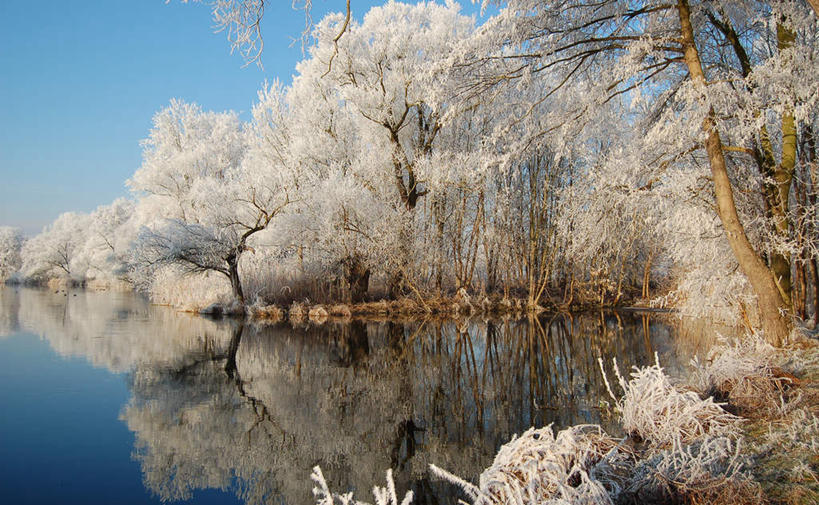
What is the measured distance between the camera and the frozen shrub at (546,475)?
2430 mm

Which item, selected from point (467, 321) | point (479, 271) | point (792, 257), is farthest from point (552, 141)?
point (479, 271)

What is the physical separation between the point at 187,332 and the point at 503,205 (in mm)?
10871

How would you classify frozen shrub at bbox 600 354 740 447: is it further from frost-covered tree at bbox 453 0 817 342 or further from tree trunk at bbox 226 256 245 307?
tree trunk at bbox 226 256 245 307

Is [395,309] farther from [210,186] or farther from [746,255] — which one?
[746,255]

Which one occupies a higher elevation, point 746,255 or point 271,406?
point 746,255

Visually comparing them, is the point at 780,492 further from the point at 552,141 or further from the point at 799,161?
the point at 799,161

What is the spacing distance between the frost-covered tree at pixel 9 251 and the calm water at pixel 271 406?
4686cm

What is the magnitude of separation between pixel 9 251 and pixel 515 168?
53056mm

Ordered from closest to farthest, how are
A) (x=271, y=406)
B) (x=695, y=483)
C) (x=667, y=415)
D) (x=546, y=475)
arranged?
(x=546, y=475), (x=695, y=483), (x=667, y=415), (x=271, y=406)

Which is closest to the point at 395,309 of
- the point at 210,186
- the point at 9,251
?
the point at 210,186

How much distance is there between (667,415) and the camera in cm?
392

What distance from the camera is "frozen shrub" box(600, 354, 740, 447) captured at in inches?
148

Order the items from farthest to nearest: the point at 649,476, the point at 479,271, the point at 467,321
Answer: the point at 479,271 → the point at 467,321 → the point at 649,476

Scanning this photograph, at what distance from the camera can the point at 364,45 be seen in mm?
17375
